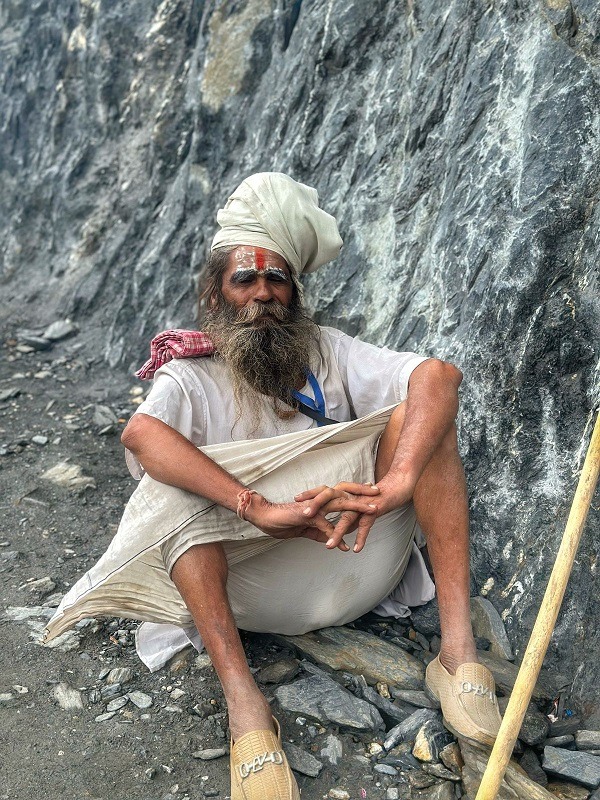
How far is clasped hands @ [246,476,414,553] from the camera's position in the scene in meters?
2.79

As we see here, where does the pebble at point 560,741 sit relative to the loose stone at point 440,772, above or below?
above

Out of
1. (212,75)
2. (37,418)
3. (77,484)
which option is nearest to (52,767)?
(77,484)

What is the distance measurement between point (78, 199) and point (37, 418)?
10.5 ft

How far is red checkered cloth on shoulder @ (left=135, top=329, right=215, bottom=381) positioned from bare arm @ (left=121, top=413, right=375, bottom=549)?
0.45 meters

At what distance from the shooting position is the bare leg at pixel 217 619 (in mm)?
2807

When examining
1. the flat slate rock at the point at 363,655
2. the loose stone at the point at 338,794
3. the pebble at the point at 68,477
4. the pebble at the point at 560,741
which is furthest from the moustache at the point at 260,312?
the pebble at the point at 68,477

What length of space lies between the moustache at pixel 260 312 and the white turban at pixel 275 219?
20 cm

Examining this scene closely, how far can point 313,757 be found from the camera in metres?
2.89

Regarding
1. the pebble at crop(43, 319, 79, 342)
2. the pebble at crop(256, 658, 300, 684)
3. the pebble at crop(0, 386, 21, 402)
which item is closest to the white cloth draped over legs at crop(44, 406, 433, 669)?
the pebble at crop(256, 658, 300, 684)

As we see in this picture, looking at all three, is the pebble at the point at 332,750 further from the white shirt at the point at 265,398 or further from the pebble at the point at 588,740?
the white shirt at the point at 265,398

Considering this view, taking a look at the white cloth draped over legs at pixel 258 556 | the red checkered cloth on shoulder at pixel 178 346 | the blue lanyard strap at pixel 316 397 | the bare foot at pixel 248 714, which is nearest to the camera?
the bare foot at pixel 248 714

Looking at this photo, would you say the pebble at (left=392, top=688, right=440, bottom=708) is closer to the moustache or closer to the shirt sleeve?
the shirt sleeve

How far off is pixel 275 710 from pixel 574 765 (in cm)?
104

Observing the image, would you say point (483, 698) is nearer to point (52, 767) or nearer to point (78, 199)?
point (52, 767)
